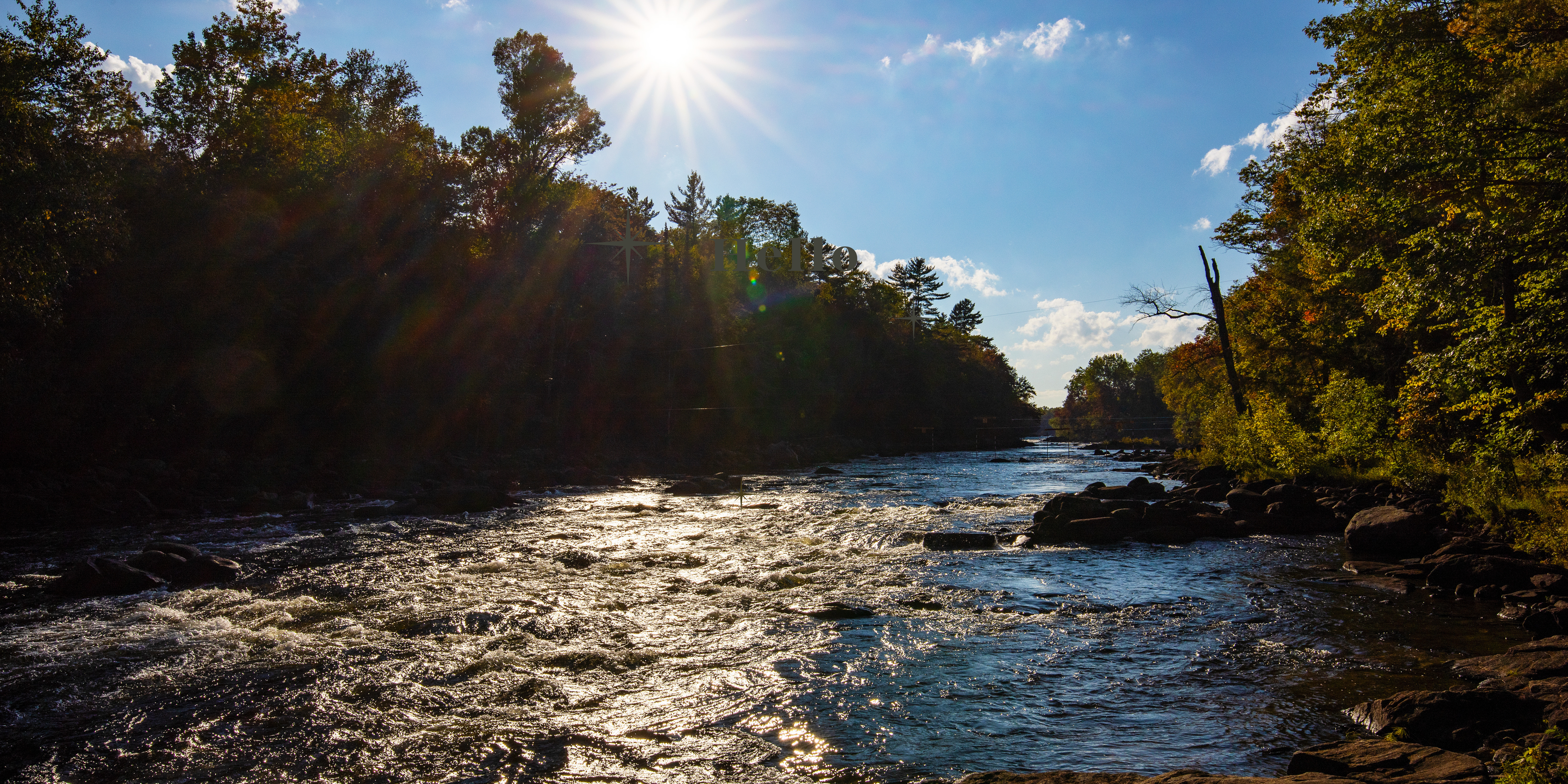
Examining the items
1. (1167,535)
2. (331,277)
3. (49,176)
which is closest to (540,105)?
(331,277)

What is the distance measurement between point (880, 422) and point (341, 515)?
2579 inches

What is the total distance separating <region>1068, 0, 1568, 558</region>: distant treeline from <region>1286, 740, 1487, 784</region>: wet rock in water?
313 inches

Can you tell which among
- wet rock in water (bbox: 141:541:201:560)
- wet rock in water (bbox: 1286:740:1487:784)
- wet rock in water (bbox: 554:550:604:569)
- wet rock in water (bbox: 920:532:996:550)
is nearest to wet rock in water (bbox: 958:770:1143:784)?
wet rock in water (bbox: 1286:740:1487:784)

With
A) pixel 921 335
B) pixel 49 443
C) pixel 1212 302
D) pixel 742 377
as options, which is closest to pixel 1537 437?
pixel 1212 302

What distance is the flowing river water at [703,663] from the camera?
18.8 ft

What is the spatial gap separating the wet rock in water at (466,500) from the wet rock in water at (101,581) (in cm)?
903

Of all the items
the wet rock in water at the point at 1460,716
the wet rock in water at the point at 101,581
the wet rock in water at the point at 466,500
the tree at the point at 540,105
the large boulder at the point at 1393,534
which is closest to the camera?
the wet rock in water at the point at 1460,716

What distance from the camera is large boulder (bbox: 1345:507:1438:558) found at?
42.4 feet

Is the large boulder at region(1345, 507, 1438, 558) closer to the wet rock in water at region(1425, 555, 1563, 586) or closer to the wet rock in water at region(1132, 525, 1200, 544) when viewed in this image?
the wet rock in water at region(1425, 555, 1563, 586)

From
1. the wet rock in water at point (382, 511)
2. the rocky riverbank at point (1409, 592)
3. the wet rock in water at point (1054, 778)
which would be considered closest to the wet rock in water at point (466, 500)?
the wet rock in water at point (382, 511)

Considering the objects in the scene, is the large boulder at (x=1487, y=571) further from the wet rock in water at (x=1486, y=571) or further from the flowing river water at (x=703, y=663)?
the flowing river water at (x=703, y=663)

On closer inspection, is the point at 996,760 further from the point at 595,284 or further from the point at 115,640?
the point at 595,284

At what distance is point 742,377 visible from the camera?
6388 centimetres

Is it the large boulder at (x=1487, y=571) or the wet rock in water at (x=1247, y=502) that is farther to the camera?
the wet rock in water at (x=1247, y=502)
